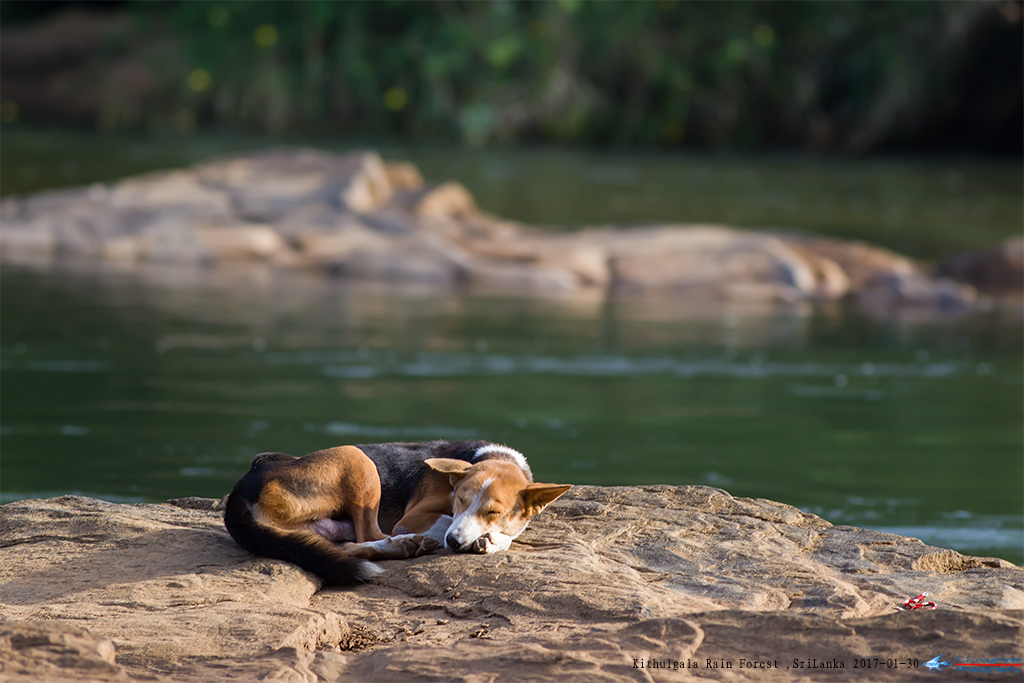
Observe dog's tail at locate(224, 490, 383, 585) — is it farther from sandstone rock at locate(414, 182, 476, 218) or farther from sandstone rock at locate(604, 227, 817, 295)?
sandstone rock at locate(414, 182, 476, 218)

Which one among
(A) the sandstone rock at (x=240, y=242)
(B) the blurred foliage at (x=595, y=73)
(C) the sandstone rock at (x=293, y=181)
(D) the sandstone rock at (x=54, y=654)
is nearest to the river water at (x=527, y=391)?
(A) the sandstone rock at (x=240, y=242)

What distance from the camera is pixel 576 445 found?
8.20m

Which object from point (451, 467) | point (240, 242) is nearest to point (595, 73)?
point (240, 242)

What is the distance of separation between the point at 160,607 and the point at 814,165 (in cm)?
2531

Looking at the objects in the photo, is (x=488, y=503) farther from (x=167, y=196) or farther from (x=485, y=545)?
(x=167, y=196)

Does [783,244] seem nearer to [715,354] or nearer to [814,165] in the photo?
[715,354]

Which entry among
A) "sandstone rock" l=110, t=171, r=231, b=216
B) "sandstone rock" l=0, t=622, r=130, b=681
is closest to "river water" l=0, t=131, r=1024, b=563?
"sandstone rock" l=110, t=171, r=231, b=216

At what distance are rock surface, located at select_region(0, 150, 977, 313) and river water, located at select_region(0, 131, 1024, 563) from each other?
955 mm

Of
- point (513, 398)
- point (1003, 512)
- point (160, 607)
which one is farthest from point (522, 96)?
point (160, 607)

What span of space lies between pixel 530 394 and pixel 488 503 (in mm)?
4815

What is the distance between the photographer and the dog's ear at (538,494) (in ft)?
15.9

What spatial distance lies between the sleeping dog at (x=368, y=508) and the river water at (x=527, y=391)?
2.19 meters

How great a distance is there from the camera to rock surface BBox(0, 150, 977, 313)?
15.2 meters

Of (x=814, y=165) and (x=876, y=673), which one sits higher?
(x=814, y=165)
